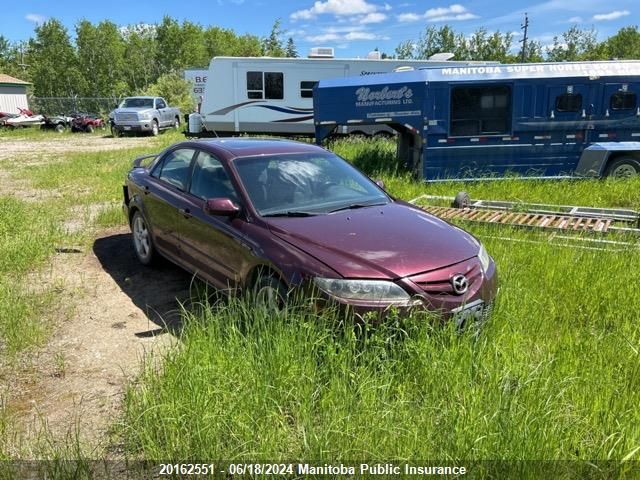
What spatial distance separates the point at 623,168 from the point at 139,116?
2270 cm

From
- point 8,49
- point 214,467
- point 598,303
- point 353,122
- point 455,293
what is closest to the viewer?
point 214,467

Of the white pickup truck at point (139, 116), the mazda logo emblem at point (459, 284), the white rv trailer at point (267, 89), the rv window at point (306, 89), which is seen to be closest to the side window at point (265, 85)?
the white rv trailer at point (267, 89)

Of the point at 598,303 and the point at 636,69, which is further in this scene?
the point at 636,69

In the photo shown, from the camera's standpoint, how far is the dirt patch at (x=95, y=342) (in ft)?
10.3

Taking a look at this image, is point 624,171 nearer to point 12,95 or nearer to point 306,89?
point 306,89

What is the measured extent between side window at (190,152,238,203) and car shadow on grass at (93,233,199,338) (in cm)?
83

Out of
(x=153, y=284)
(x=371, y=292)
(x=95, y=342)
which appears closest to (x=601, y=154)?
(x=371, y=292)

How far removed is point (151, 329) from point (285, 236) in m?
1.63

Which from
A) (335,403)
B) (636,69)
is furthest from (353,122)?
(335,403)

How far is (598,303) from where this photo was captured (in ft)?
14.1

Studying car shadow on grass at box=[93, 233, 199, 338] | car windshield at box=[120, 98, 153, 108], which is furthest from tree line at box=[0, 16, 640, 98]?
car shadow on grass at box=[93, 233, 199, 338]

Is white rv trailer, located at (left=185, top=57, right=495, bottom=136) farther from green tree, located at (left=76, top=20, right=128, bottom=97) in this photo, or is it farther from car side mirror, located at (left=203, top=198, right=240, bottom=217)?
green tree, located at (left=76, top=20, right=128, bottom=97)

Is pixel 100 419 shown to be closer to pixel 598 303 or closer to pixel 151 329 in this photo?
pixel 151 329

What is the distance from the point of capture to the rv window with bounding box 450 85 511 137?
10320mm
